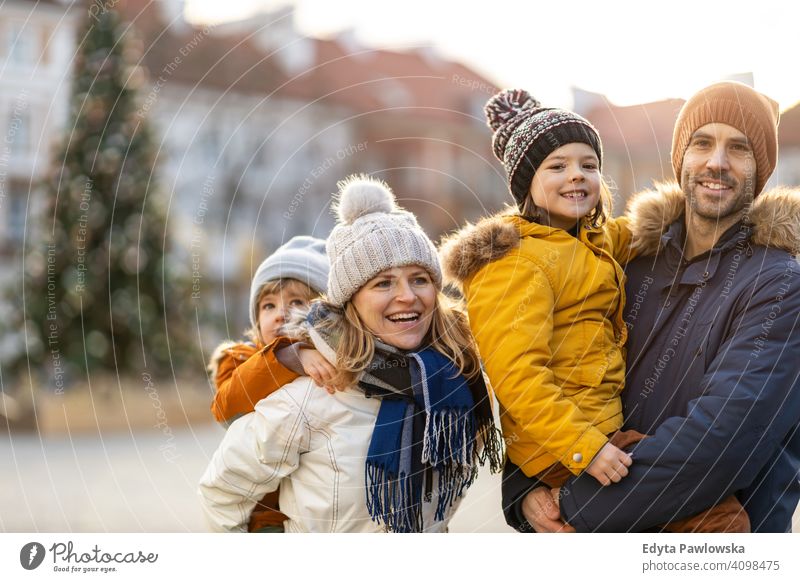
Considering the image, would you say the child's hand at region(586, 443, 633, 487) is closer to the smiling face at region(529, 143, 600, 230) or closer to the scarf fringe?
the scarf fringe

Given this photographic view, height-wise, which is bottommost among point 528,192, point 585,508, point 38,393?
point 585,508

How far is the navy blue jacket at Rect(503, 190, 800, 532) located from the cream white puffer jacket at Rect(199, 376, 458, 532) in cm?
45

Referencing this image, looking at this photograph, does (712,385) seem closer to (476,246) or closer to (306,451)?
(476,246)

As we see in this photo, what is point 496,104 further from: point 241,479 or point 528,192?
point 241,479

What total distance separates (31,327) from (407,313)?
27.3ft

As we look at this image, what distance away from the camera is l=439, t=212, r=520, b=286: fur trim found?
2.52 metres

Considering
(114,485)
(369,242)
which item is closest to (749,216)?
(369,242)

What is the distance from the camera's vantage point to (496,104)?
109 inches

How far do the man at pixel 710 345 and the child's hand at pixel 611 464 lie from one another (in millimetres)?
16

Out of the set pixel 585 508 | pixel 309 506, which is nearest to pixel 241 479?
pixel 309 506

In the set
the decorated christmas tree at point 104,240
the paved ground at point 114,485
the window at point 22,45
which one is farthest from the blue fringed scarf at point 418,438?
the window at point 22,45

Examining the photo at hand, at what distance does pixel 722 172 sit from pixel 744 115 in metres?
0.17

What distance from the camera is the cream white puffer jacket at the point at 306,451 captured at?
2555 millimetres

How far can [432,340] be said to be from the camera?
2.65m
